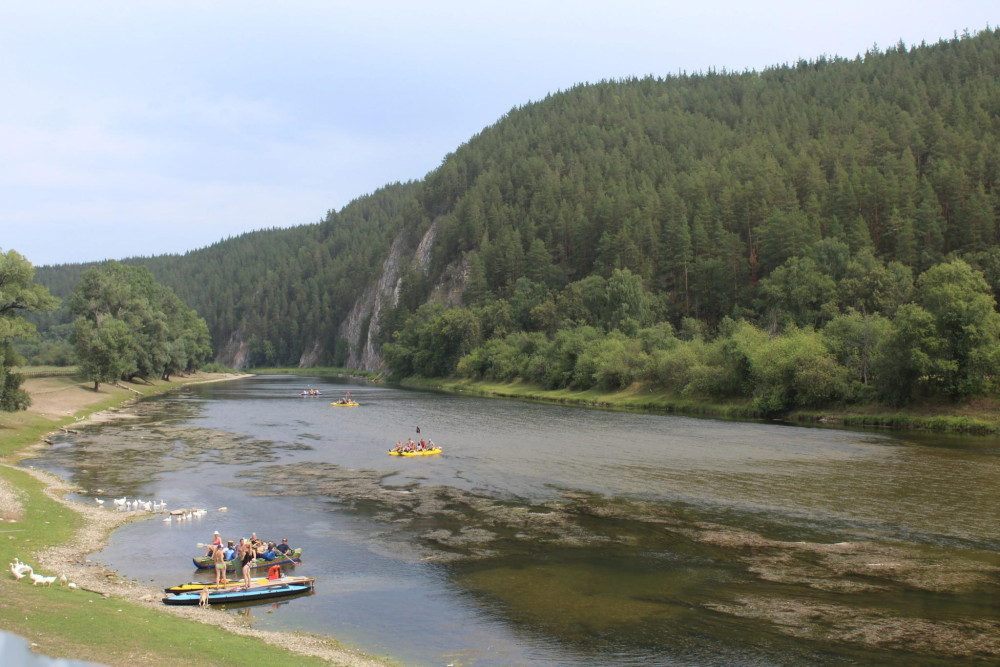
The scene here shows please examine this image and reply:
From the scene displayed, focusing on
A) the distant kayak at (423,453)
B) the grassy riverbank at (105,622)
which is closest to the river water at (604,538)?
the distant kayak at (423,453)

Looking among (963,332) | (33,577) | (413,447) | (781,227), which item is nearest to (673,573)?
(33,577)

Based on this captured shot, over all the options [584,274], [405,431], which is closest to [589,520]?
[405,431]

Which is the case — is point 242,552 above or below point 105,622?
below

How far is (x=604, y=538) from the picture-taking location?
113ft

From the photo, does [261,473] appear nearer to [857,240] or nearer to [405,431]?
[405,431]

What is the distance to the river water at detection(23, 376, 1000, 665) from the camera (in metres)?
22.9

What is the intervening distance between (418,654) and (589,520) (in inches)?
718

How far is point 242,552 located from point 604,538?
52.4ft

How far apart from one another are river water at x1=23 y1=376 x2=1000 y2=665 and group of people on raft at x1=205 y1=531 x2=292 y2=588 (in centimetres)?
124

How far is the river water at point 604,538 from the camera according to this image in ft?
75.1

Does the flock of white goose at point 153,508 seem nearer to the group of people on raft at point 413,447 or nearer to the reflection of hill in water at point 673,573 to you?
the reflection of hill in water at point 673,573

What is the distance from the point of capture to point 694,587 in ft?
89.7

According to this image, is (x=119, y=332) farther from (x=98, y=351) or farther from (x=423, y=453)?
(x=423, y=453)

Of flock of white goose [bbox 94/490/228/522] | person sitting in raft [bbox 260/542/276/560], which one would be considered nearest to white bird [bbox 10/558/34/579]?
person sitting in raft [bbox 260/542/276/560]
